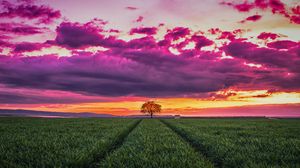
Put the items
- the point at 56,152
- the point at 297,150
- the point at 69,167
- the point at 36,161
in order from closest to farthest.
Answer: the point at 69,167 → the point at 36,161 → the point at 56,152 → the point at 297,150

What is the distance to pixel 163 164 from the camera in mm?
9148

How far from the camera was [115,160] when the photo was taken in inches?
388

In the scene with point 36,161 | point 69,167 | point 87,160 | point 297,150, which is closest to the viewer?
point 69,167

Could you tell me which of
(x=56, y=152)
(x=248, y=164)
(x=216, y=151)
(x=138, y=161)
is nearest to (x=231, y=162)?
(x=248, y=164)

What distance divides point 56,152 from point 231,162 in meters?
7.48

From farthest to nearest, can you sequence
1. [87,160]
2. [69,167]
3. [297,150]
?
1. [297,150]
2. [87,160]
3. [69,167]

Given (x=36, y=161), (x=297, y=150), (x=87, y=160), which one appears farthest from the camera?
(x=297, y=150)

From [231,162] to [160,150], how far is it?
11.9 ft

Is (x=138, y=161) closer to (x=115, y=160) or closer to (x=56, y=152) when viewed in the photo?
(x=115, y=160)

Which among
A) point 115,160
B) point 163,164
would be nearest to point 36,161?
point 115,160

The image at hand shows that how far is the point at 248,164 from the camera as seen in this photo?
909 cm

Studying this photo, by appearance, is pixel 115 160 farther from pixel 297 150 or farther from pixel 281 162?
pixel 297 150

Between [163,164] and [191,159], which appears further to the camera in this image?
[191,159]

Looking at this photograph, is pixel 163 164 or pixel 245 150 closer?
pixel 163 164
